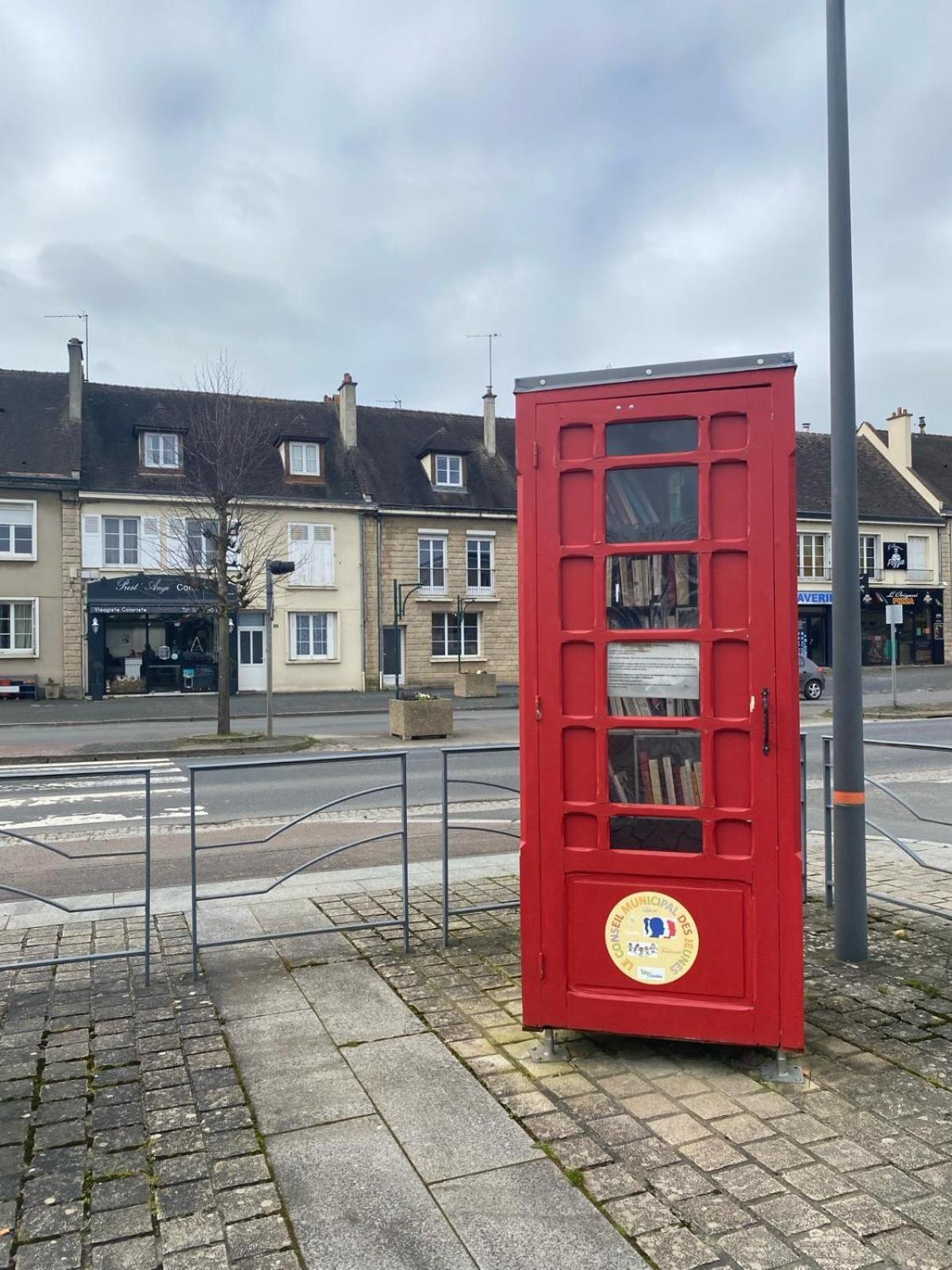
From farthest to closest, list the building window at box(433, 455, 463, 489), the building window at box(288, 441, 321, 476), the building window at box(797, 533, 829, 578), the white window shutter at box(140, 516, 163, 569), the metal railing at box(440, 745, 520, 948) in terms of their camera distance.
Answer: the building window at box(797, 533, 829, 578) < the building window at box(433, 455, 463, 489) < the building window at box(288, 441, 321, 476) < the white window shutter at box(140, 516, 163, 569) < the metal railing at box(440, 745, 520, 948)

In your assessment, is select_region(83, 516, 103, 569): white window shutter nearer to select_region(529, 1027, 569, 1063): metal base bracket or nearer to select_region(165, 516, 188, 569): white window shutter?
select_region(165, 516, 188, 569): white window shutter

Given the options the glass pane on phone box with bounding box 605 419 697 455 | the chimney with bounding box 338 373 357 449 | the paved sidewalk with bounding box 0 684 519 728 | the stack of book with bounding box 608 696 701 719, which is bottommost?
the paved sidewalk with bounding box 0 684 519 728

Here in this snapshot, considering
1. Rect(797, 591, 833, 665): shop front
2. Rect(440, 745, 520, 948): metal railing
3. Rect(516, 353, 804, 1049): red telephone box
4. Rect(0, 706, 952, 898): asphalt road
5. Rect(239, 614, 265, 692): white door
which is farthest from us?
Rect(797, 591, 833, 665): shop front

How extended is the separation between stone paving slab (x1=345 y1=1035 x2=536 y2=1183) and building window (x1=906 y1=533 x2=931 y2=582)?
45276 millimetres

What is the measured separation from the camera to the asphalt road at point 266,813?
8.24 metres

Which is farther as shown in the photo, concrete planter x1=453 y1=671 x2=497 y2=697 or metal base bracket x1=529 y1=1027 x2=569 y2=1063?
concrete planter x1=453 y1=671 x2=497 y2=697

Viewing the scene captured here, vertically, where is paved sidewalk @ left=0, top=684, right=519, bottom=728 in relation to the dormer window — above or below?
below

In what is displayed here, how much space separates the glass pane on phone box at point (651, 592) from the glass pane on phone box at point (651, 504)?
0.31ft

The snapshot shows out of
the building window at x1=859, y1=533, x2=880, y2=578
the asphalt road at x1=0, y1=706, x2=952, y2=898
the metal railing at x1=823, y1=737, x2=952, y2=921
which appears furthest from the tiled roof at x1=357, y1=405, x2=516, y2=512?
the metal railing at x1=823, y1=737, x2=952, y2=921

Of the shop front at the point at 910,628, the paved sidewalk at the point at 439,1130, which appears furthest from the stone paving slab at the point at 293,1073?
the shop front at the point at 910,628

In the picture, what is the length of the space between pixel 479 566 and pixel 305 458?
7.54 metres

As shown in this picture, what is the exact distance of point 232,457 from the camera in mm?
23781

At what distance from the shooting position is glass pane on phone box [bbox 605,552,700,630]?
13.1ft

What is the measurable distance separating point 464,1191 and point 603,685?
6.14 feet
